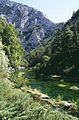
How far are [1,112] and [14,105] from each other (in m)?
1.26

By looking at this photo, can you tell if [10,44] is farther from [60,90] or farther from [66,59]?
[66,59]

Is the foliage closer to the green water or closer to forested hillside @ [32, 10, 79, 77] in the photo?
the green water

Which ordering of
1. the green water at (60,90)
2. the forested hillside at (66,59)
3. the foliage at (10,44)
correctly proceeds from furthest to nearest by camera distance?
the forested hillside at (66,59), the foliage at (10,44), the green water at (60,90)

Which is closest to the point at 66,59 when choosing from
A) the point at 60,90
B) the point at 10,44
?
the point at 60,90

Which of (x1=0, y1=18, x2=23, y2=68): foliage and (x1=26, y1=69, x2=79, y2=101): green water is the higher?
(x1=0, y1=18, x2=23, y2=68): foliage

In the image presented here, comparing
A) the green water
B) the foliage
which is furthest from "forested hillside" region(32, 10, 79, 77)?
the foliage

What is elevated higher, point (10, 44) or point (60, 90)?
point (10, 44)

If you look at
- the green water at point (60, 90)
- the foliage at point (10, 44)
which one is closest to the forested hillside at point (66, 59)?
the green water at point (60, 90)

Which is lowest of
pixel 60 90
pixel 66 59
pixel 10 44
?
pixel 66 59

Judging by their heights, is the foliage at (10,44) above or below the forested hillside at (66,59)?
above

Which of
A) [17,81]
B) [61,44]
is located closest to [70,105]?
[17,81]

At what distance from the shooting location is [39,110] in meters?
13.8

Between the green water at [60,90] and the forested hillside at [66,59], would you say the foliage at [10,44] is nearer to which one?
the green water at [60,90]

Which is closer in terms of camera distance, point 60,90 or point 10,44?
point 60,90
